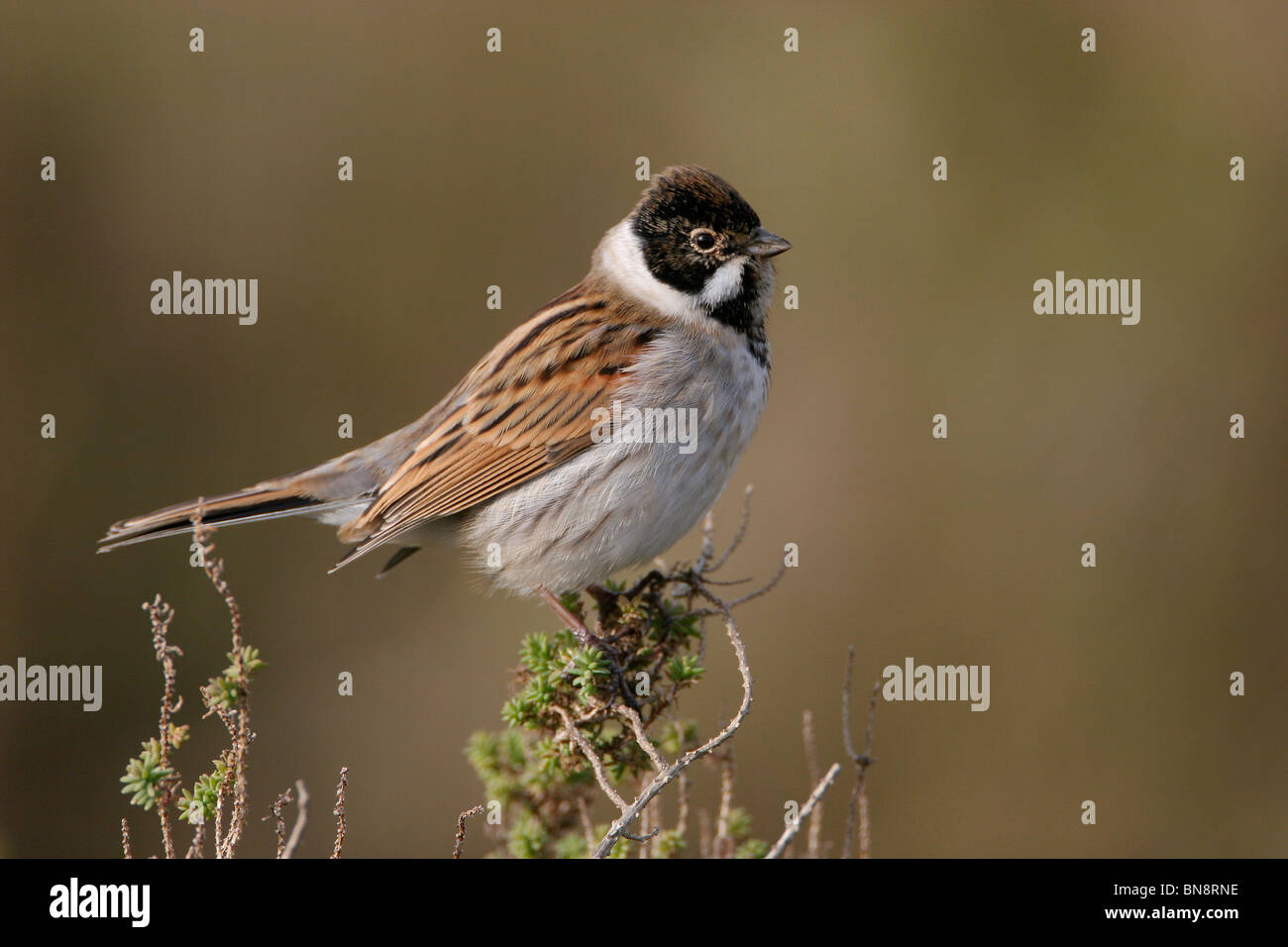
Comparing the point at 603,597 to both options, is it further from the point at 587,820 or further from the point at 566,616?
the point at 587,820

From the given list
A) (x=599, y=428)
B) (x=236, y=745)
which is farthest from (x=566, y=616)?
(x=236, y=745)

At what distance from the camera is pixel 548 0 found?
363 inches

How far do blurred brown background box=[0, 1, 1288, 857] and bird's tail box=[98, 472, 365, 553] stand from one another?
2780mm

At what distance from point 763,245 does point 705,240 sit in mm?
254

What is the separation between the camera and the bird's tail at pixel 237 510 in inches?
216

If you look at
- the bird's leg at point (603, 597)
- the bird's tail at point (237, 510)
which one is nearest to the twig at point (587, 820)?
the bird's leg at point (603, 597)

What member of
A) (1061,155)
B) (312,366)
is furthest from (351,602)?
(1061,155)

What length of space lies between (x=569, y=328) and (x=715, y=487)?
1.05 meters

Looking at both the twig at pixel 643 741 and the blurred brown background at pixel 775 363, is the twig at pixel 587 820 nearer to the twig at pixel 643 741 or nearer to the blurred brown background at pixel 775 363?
the twig at pixel 643 741

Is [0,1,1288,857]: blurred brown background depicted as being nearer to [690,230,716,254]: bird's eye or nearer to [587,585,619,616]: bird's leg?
[587,585,619,616]: bird's leg

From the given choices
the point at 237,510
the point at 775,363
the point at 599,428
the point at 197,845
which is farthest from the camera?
the point at 775,363

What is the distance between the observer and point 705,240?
18.3 ft

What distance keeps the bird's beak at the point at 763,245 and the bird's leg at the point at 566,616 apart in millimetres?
1724

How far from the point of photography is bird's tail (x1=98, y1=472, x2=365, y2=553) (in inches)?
216
